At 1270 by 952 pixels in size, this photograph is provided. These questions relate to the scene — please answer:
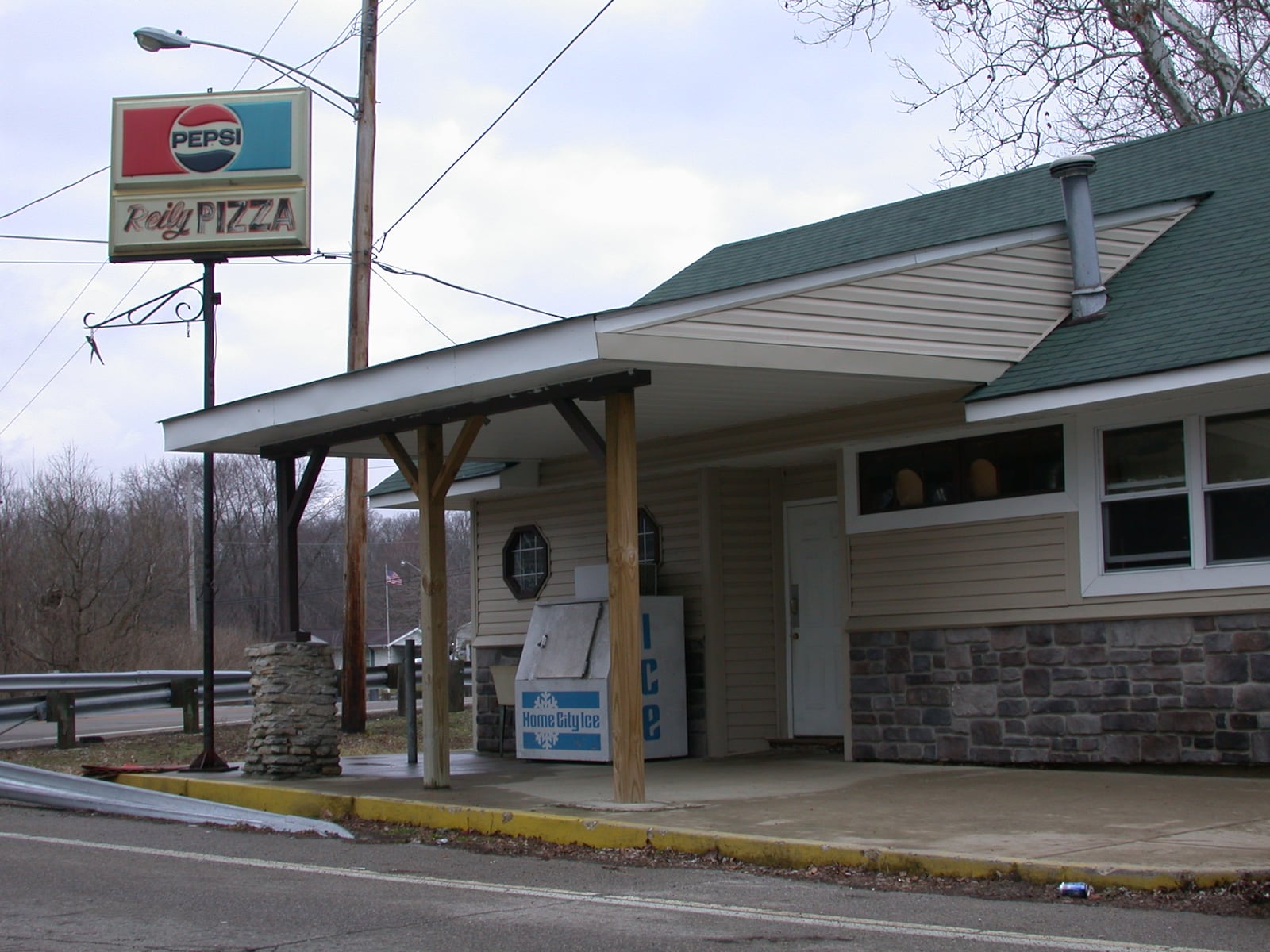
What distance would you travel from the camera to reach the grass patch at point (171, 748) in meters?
16.1

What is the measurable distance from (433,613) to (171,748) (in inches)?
307

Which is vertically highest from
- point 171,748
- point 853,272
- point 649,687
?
point 853,272

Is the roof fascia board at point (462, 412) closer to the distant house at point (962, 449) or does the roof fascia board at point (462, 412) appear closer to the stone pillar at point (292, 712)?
the distant house at point (962, 449)

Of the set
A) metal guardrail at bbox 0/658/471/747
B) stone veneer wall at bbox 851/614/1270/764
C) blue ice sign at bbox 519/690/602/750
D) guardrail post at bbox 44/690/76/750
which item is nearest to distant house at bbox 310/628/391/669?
metal guardrail at bbox 0/658/471/747

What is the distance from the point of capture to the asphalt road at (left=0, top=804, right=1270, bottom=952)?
5.78 metres

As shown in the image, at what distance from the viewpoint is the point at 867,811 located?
9.04 metres

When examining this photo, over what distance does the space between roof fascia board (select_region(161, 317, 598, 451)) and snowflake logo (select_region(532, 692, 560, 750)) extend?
3.38m

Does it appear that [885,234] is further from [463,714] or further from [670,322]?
[463,714]

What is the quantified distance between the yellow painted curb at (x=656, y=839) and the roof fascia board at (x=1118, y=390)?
3971mm

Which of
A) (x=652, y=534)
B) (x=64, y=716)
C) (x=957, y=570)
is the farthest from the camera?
(x=64, y=716)

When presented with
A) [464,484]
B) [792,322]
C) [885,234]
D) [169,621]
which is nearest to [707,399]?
[792,322]

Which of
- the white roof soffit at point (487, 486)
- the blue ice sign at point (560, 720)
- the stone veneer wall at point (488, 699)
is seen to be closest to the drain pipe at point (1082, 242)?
the blue ice sign at point (560, 720)

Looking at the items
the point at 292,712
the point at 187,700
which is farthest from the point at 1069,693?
the point at 187,700

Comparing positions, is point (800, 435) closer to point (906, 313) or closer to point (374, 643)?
point (906, 313)
